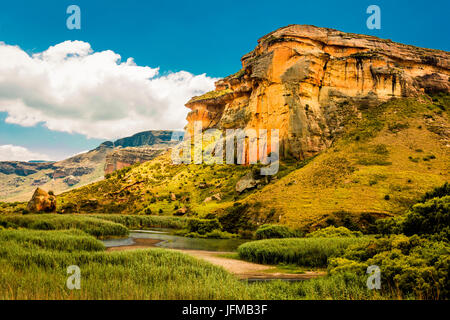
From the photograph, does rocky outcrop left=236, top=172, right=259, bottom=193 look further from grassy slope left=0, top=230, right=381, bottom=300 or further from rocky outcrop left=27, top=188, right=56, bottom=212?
grassy slope left=0, top=230, right=381, bottom=300

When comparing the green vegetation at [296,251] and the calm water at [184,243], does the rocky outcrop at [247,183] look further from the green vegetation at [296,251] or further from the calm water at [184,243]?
the green vegetation at [296,251]

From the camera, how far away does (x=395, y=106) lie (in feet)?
195

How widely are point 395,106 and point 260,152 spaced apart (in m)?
29.6

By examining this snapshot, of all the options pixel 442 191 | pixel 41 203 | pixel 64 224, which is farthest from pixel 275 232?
pixel 41 203

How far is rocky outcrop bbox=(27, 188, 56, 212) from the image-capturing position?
4288 cm

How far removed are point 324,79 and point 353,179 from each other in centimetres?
3306

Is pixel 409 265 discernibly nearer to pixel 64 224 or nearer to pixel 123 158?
pixel 64 224

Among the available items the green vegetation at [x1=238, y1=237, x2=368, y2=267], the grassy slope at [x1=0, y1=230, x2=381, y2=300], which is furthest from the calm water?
the grassy slope at [x1=0, y1=230, x2=381, y2=300]

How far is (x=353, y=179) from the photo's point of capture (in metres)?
41.5

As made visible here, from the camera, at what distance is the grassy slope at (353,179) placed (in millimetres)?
37125

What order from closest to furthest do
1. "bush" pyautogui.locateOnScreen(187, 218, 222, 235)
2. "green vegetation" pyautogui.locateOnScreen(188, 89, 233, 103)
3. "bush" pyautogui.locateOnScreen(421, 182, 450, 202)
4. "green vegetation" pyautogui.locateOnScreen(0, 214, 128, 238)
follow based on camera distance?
"bush" pyautogui.locateOnScreen(421, 182, 450, 202), "green vegetation" pyautogui.locateOnScreen(0, 214, 128, 238), "bush" pyautogui.locateOnScreen(187, 218, 222, 235), "green vegetation" pyautogui.locateOnScreen(188, 89, 233, 103)

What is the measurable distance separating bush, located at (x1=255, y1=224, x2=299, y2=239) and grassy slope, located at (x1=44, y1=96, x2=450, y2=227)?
8.91ft
